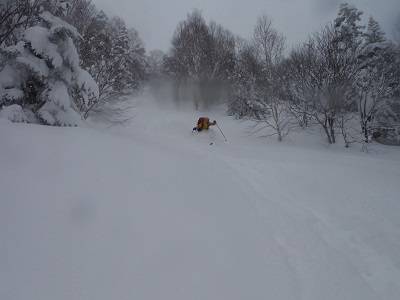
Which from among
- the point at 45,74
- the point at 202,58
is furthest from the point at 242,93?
the point at 45,74

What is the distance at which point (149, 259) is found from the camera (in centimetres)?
261

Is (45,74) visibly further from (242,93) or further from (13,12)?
(242,93)

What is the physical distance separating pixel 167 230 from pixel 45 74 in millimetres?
6701

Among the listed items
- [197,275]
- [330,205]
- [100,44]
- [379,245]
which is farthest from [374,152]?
[100,44]

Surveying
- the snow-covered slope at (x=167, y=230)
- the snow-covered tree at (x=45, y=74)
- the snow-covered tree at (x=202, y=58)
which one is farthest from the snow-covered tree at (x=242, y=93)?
the snow-covered slope at (x=167, y=230)

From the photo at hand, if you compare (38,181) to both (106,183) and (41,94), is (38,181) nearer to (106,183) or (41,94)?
(106,183)

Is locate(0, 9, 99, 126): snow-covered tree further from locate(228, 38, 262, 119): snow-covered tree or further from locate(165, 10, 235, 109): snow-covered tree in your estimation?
locate(165, 10, 235, 109): snow-covered tree

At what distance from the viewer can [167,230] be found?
3.14 m

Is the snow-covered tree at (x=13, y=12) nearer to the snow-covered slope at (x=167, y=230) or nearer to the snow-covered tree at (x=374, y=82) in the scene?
the snow-covered slope at (x=167, y=230)

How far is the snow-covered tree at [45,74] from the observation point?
6.98 metres

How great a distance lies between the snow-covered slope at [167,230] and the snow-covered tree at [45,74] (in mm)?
2368

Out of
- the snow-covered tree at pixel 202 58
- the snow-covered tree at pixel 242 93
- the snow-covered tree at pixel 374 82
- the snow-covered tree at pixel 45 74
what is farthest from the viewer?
the snow-covered tree at pixel 202 58

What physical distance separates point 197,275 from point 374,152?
14.2m

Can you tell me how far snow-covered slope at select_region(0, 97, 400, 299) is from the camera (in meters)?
2.34
